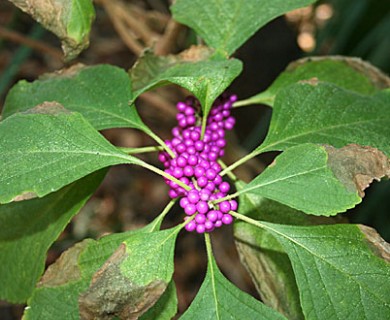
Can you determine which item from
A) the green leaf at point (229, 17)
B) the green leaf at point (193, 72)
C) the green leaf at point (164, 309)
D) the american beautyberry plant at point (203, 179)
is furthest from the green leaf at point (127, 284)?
the green leaf at point (229, 17)

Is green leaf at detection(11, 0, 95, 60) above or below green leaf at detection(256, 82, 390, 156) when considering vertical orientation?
below

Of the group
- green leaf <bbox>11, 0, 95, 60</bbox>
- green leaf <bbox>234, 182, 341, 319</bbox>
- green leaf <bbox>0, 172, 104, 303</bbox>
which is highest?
green leaf <bbox>11, 0, 95, 60</bbox>

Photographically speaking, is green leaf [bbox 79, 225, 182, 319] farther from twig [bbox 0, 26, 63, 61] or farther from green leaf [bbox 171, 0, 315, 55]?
twig [bbox 0, 26, 63, 61]

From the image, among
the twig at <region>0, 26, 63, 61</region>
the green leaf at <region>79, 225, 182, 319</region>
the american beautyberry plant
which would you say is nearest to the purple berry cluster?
the american beautyberry plant

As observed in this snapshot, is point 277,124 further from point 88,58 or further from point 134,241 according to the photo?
point 88,58

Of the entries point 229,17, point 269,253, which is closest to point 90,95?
point 229,17

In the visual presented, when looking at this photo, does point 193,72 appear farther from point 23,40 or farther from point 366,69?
point 23,40
